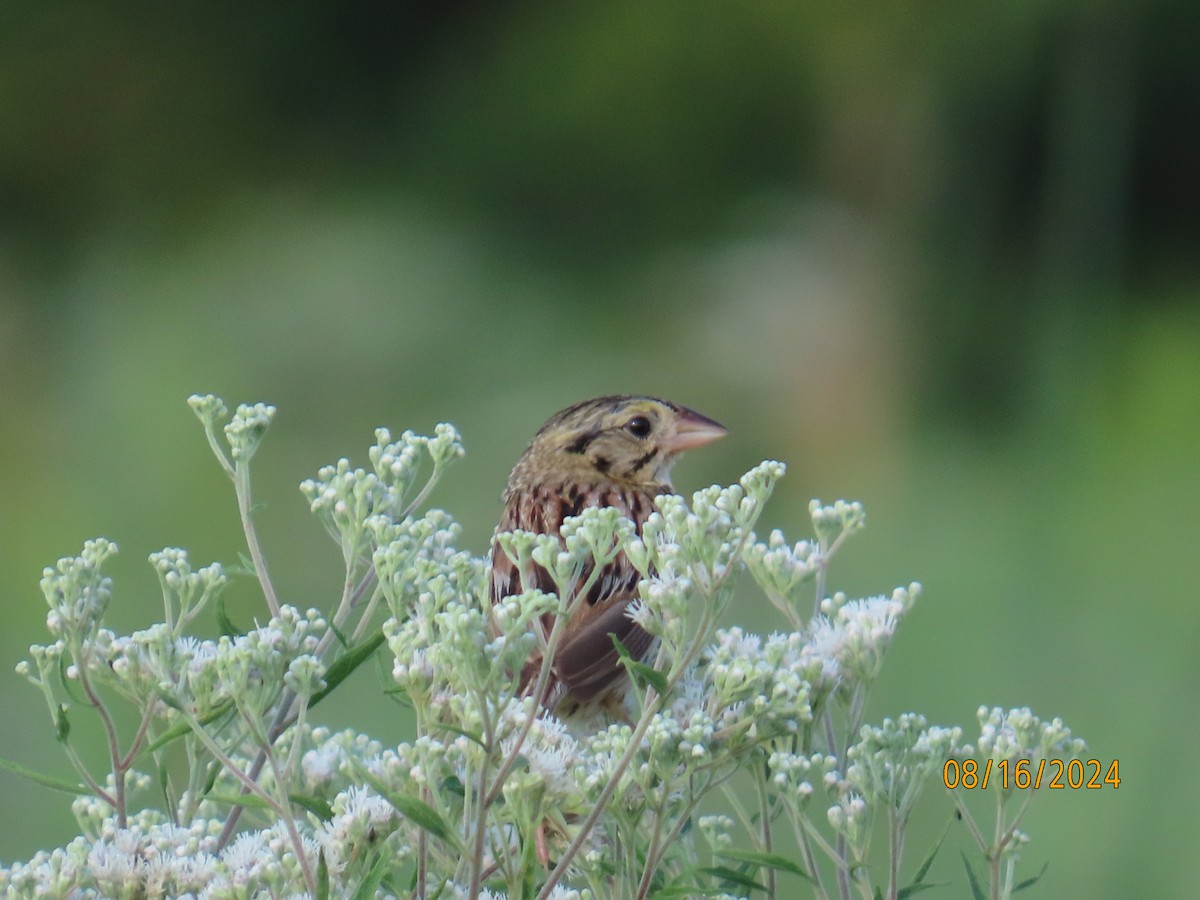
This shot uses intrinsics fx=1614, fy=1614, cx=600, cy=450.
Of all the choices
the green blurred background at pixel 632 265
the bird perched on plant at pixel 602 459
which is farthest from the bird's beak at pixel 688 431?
the green blurred background at pixel 632 265

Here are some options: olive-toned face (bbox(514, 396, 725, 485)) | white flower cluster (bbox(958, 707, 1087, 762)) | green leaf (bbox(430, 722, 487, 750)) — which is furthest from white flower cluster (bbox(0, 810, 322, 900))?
olive-toned face (bbox(514, 396, 725, 485))

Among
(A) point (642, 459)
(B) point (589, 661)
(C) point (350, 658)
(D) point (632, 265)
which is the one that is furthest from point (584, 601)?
(D) point (632, 265)

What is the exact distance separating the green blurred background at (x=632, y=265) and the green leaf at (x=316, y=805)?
3.41 metres

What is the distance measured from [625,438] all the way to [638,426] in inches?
0.9

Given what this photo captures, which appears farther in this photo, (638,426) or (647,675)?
(638,426)

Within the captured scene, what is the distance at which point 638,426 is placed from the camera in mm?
1946

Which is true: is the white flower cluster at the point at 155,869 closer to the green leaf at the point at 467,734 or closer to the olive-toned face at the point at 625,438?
the green leaf at the point at 467,734

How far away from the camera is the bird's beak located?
1932 mm

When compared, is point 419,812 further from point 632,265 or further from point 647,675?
point 632,265

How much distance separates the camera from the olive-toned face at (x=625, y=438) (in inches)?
76.4

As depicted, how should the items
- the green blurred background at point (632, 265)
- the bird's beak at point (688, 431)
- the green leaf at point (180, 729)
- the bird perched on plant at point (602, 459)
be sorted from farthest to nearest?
1. the green blurred background at point (632, 265)
2. the bird's beak at point (688, 431)
3. the bird perched on plant at point (602, 459)
4. the green leaf at point (180, 729)

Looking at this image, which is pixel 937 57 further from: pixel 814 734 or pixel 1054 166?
pixel 814 734

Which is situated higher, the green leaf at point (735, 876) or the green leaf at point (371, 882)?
the green leaf at point (371, 882)

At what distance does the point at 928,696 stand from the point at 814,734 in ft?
9.32
